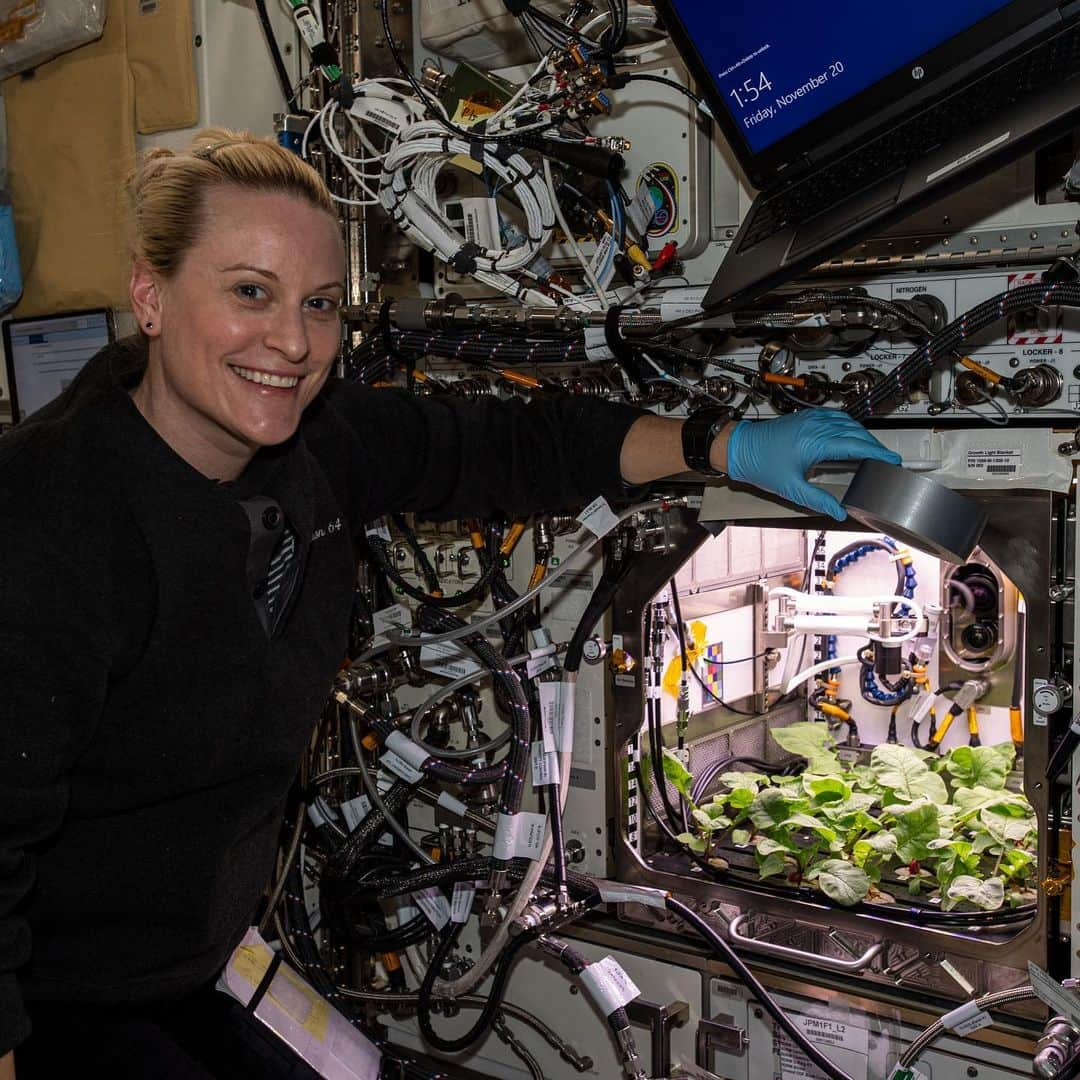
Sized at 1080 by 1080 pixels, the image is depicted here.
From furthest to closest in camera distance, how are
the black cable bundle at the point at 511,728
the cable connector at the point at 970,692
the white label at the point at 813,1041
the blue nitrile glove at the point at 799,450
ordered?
the cable connector at the point at 970,692, the black cable bundle at the point at 511,728, the white label at the point at 813,1041, the blue nitrile glove at the point at 799,450

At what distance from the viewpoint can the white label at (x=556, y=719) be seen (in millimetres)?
2822

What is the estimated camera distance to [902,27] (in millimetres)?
1986

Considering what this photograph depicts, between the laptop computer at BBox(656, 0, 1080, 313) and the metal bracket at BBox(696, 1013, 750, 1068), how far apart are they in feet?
5.47

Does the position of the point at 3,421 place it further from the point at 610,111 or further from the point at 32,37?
the point at 610,111

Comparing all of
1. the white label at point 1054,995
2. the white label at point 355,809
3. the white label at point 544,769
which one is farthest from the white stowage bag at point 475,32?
the white label at point 1054,995

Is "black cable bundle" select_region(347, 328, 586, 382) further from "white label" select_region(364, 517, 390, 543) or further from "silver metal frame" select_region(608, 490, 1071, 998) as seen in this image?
"silver metal frame" select_region(608, 490, 1071, 998)

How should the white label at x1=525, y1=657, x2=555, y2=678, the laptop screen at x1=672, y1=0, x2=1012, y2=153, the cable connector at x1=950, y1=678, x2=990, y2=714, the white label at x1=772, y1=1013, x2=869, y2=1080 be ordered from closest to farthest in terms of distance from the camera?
1. the laptop screen at x1=672, y1=0, x2=1012, y2=153
2. the white label at x1=772, y1=1013, x2=869, y2=1080
3. the white label at x1=525, y1=657, x2=555, y2=678
4. the cable connector at x1=950, y1=678, x2=990, y2=714

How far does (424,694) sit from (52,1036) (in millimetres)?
1332

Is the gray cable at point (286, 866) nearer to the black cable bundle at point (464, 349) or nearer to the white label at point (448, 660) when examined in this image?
the white label at point (448, 660)

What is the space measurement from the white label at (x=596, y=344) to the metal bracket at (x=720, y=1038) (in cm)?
159

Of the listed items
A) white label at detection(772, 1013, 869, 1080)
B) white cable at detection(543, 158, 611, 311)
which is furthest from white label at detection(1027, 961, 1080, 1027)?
white cable at detection(543, 158, 611, 311)

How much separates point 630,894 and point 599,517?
93cm

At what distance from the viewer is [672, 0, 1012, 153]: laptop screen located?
197cm

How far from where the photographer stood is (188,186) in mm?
1999
